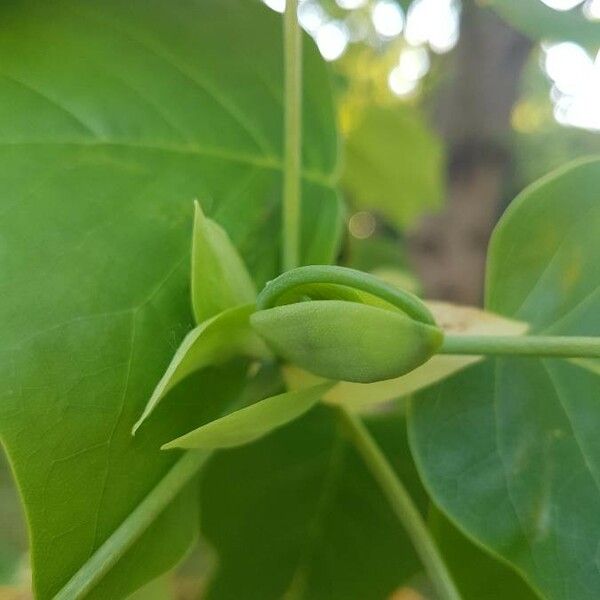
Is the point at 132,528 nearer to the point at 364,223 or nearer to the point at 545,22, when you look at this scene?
the point at 545,22

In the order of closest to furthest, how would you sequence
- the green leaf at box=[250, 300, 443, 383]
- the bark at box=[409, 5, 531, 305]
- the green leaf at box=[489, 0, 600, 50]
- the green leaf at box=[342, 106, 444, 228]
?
the green leaf at box=[250, 300, 443, 383] → the green leaf at box=[489, 0, 600, 50] → the green leaf at box=[342, 106, 444, 228] → the bark at box=[409, 5, 531, 305]

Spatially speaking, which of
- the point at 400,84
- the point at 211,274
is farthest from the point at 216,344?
the point at 400,84

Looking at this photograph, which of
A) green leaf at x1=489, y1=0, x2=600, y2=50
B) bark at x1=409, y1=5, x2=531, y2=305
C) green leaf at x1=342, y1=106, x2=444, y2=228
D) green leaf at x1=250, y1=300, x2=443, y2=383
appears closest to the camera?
green leaf at x1=250, y1=300, x2=443, y2=383

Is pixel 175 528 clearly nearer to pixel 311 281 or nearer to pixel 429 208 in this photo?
pixel 311 281

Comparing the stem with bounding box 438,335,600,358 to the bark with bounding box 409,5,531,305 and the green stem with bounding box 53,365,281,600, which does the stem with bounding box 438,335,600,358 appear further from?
the bark with bounding box 409,5,531,305

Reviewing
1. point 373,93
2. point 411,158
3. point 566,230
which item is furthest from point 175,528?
point 373,93

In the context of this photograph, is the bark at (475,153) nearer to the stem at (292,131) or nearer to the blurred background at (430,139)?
the blurred background at (430,139)

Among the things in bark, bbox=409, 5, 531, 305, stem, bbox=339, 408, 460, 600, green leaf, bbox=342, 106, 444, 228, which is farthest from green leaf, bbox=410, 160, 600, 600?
bark, bbox=409, 5, 531, 305

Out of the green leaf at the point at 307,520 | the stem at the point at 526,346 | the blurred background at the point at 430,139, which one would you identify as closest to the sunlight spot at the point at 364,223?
the blurred background at the point at 430,139
